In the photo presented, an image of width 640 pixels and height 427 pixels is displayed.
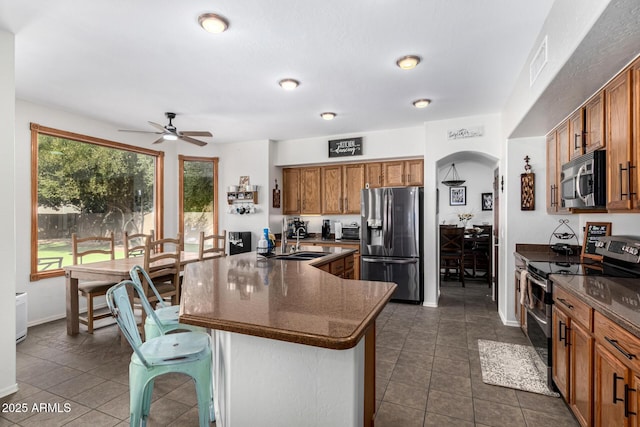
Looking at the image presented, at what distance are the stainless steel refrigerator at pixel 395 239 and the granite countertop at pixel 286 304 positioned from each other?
2.59m

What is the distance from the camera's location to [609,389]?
1490 millimetres

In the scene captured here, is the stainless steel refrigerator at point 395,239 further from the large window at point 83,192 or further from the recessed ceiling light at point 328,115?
the large window at point 83,192

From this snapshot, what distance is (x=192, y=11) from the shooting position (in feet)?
6.78

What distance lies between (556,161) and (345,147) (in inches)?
114

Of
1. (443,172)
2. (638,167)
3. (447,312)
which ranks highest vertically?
(443,172)

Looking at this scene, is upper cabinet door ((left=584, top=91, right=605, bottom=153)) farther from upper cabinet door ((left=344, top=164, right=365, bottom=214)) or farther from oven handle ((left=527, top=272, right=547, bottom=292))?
upper cabinet door ((left=344, top=164, right=365, bottom=214))

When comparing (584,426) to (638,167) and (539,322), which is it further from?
(638,167)

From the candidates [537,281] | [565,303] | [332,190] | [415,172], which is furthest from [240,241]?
[565,303]

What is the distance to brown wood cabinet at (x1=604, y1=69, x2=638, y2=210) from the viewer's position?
5.95ft

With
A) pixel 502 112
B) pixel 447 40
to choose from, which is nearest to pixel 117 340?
pixel 447 40

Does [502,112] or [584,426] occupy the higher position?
[502,112]

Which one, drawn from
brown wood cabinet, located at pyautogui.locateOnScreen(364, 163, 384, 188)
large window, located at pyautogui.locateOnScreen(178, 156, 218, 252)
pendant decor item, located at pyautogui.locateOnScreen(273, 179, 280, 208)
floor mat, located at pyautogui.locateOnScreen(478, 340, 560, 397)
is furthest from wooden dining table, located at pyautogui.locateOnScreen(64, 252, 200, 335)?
brown wood cabinet, located at pyautogui.locateOnScreen(364, 163, 384, 188)

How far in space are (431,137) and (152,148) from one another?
436 cm

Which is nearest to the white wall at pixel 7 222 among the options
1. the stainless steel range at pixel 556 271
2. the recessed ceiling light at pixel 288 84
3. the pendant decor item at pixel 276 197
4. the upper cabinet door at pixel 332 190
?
the recessed ceiling light at pixel 288 84
